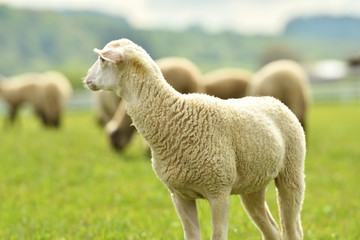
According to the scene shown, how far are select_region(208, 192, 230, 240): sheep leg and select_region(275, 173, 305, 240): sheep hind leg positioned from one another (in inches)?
27.1

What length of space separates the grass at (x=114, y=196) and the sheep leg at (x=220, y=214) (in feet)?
2.07

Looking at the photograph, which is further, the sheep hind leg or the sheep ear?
the sheep hind leg

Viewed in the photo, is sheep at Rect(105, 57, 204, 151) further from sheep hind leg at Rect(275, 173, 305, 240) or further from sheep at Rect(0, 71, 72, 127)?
sheep at Rect(0, 71, 72, 127)

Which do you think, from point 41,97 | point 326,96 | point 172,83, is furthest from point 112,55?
point 326,96

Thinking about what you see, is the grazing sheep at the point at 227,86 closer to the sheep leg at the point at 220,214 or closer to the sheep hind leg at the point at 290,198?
the sheep hind leg at the point at 290,198

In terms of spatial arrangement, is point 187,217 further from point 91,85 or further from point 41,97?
point 41,97

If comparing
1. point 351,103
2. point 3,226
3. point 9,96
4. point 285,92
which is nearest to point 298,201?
point 3,226

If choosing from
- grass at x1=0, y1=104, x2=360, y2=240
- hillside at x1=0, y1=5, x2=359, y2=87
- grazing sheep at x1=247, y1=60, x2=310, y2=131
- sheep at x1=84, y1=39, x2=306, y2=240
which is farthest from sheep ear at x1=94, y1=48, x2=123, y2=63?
hillside at x1=0, y1=5, x2=359, y2=87

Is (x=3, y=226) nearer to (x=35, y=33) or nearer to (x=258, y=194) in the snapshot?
(x=258, y=194)

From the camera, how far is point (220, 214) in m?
3.41

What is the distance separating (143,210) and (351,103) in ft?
83.3

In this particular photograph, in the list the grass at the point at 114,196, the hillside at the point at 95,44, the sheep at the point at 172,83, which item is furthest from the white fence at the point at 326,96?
the hillside at the point at 95,44

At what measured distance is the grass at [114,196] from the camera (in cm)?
535

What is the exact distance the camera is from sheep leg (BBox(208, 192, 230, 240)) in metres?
3.40
